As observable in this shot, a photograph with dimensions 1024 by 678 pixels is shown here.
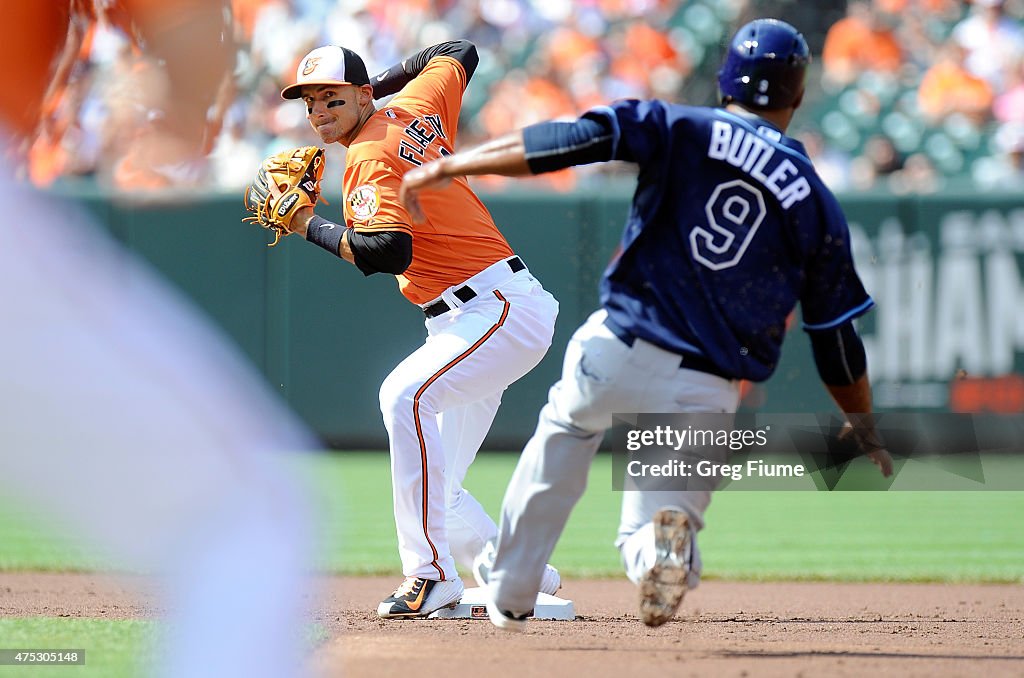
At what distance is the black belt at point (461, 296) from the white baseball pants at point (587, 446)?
41.3 inches

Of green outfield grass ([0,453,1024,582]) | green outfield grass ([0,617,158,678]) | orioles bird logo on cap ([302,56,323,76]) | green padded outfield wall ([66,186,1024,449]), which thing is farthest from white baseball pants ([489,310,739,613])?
green padded outfield wall ([66,186,1024,449])

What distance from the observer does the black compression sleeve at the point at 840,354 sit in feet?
11.8

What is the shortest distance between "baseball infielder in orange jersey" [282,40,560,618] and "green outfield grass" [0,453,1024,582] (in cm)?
61

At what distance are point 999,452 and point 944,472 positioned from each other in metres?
0.58

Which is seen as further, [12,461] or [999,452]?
[999,452]

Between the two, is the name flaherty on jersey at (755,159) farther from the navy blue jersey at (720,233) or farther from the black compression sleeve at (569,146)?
the black compression sleeve at (569,146)

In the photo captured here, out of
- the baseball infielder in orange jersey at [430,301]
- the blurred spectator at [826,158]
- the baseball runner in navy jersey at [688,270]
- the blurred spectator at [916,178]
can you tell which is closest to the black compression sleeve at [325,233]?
the baseball infielder in orange jersey at [430,301]

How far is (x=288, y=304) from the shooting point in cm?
1032

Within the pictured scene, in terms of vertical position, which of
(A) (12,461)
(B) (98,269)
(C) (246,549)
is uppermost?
(B) (98,269)

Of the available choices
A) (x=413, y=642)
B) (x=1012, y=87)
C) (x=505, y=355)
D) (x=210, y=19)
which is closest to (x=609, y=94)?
(x=1012, y=87)

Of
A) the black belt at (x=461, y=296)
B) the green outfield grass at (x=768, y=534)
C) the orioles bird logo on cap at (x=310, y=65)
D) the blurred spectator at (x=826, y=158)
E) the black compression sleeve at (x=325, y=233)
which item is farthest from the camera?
the blurred spectator at (x=826, y=158)

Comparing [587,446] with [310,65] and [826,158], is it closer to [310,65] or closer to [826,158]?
[310,65]

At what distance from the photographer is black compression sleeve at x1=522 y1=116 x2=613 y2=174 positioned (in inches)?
133

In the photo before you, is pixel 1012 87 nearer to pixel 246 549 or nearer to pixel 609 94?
pixel 609 94
